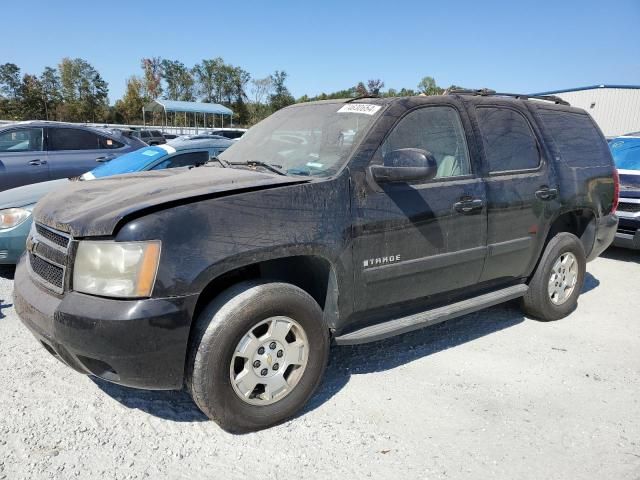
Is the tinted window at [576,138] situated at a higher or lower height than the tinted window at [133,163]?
higher

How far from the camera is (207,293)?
279 cm

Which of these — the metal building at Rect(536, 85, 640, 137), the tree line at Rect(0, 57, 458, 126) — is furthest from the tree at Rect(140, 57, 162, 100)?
the metal building at Rect(536, 85, 640, 137)

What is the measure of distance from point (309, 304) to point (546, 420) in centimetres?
158

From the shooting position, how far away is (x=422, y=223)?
10.8 ft

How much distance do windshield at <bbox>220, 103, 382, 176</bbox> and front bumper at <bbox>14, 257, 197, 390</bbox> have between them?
1.23m

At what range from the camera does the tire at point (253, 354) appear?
2.54m

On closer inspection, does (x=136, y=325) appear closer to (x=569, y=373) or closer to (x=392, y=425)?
(x=392, y=425)

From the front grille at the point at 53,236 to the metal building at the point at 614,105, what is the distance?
94.5 feet

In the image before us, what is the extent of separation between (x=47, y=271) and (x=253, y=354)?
3.98 ft

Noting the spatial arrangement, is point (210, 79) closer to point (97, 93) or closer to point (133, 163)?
point (97, 93)

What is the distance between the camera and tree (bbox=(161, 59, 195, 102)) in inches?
2484

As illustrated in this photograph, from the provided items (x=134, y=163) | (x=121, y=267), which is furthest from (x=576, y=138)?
(x=134, y=163)

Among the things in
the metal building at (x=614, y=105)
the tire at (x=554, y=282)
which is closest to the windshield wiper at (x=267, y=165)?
the tire at (x=554, y=282)

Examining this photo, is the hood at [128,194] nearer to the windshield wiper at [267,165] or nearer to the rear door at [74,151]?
the windshield wiper at [267,165]
